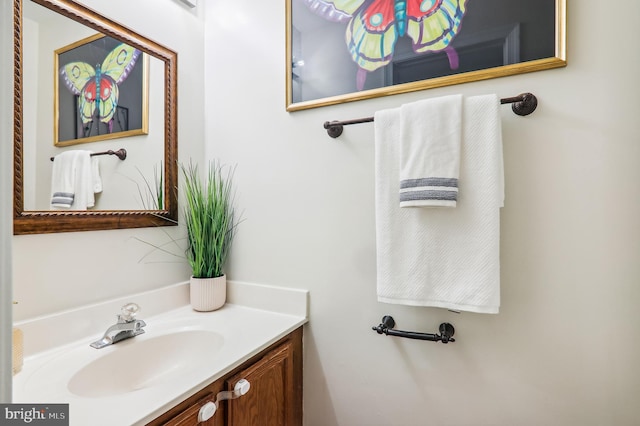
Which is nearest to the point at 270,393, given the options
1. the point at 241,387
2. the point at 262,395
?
the point at 262,395

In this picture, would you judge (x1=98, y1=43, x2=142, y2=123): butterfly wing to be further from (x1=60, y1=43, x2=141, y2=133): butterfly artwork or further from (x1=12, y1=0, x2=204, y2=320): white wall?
(x1=12, y1=0, x2=204, y2=320): white wall

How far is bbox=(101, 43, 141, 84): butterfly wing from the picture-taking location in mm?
1144

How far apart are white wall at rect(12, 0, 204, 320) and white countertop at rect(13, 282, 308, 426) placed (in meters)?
0.05

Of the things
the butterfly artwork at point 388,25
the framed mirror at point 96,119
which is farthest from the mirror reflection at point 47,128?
the butterfly artwork at point 388,25

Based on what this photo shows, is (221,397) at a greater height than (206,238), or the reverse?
(206,238)

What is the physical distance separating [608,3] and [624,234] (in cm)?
Result: 66

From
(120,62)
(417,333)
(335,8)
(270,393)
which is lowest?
(270,393)

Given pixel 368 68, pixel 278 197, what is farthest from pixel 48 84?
pixel 368 68

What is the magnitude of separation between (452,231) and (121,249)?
3.86 ft

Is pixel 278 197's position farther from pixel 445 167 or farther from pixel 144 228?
pixel 445 167

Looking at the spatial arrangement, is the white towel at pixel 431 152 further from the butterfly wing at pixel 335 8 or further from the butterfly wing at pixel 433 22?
the butterfly wing at pixel 335 8

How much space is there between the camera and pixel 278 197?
1.33m

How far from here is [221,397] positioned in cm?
89

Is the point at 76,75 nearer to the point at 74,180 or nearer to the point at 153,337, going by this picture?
the point at 74,180
